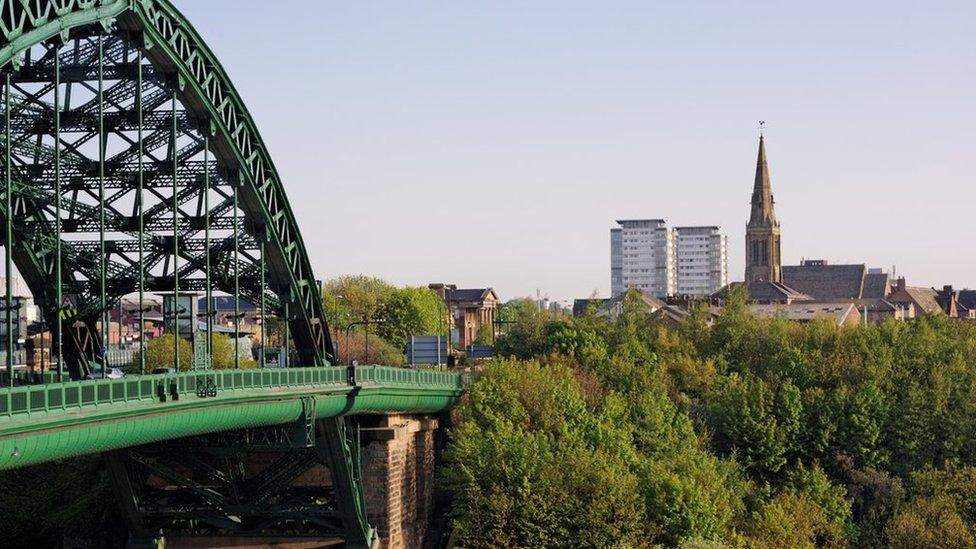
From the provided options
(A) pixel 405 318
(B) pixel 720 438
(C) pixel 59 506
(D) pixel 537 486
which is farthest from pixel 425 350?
(A) pixel 405 318

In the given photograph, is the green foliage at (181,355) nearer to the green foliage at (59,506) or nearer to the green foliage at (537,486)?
the green foliage at (59,506)

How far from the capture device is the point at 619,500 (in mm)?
78312

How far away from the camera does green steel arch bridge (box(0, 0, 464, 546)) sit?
60.0m

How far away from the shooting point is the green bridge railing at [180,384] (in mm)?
47438

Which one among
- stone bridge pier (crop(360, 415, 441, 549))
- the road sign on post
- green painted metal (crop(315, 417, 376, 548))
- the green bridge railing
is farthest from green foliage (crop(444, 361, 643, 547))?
the road sign on post

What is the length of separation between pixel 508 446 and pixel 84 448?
1317 inches

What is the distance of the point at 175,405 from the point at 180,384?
1.00 metres

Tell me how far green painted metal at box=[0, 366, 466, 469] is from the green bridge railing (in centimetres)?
4

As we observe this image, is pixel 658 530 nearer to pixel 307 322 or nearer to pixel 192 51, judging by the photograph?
pixel 307 322

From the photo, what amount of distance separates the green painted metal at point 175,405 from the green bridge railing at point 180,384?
37 millimetres

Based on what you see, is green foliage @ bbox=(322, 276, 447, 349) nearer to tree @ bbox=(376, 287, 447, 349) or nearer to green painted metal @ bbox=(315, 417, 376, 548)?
tree @ bbox=(376, 287, 447, 349)

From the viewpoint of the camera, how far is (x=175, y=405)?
57906 millimetres

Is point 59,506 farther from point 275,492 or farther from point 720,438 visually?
point 720,438

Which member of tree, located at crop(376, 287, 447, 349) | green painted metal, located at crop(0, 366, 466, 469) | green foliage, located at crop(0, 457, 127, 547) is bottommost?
green foliage, located at crop(0, 457, 127, 547)
